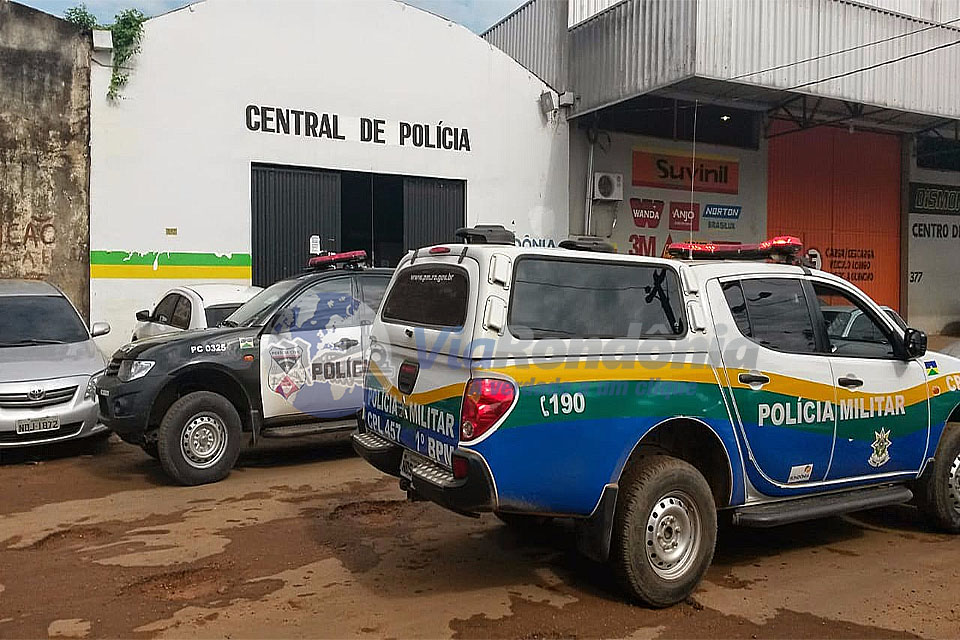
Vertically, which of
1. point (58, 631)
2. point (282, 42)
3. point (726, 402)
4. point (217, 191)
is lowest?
point (58, 631)

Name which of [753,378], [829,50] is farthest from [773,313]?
[829,50]

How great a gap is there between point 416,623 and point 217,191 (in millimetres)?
10844

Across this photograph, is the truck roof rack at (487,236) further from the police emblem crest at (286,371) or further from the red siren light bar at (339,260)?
the red siren light bar at (339,260)

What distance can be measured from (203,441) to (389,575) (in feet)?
10.9

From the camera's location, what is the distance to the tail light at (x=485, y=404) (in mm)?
4285

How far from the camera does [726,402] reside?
497cm

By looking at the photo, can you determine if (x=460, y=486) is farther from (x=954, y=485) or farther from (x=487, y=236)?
(x=954, y=485)

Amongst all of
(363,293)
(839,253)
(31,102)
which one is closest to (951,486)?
(363,293)

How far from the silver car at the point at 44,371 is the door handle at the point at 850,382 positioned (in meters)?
7.36

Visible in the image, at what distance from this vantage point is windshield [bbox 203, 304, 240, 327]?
9898 mm

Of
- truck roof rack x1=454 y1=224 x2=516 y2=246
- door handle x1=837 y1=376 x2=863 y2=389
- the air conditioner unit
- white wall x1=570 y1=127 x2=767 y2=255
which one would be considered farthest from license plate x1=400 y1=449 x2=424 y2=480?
the air conditioner unit

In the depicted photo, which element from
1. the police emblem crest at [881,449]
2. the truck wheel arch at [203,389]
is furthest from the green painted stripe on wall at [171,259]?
the police emblem crest at [881,449]

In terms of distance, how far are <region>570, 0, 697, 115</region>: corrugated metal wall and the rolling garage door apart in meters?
5.87

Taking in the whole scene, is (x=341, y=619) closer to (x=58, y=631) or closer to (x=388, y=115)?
(x=58, y=631)
